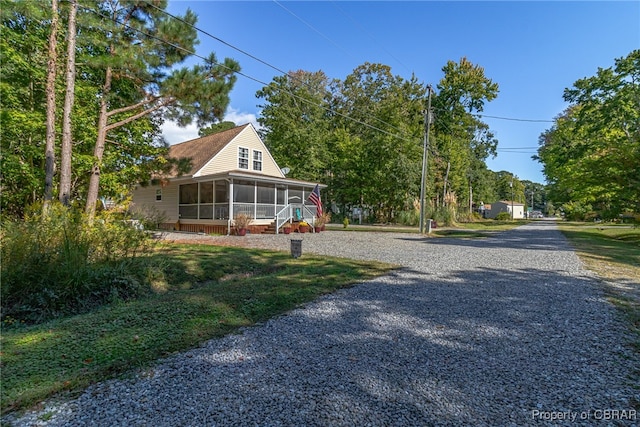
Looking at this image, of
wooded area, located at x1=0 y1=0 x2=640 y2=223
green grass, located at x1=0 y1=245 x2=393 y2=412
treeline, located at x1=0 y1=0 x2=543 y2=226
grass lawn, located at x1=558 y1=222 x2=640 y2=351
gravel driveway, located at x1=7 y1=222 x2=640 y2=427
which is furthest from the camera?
wooded area, located at x1=0 y1=0 x2=640 y2=223

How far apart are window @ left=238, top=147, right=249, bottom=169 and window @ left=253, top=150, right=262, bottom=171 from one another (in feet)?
1.91

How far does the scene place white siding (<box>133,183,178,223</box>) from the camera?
19203 mm

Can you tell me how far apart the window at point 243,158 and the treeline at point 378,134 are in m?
7.81

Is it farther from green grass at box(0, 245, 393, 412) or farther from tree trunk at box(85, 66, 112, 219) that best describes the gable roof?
green grass at box(0, 245, 393, 412)

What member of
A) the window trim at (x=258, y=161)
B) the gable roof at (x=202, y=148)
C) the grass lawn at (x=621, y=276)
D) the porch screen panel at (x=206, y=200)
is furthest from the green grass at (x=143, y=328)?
the window trim at (x=258, y=161)

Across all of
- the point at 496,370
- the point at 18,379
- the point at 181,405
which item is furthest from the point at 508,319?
the point at 18,379

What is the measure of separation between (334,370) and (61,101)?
46.2 ft

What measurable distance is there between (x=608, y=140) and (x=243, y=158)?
20.2m

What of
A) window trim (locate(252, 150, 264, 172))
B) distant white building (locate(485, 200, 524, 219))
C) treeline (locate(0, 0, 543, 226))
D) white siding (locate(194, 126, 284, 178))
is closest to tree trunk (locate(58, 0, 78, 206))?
treeline (locate(0, 0, 543, 226))

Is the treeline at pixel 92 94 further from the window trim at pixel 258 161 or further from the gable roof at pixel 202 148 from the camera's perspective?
the window trim at pixel 258 161

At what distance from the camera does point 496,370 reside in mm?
2730

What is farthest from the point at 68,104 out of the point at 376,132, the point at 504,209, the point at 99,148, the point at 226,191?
the point at 504,209

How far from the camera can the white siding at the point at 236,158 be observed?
18.0m

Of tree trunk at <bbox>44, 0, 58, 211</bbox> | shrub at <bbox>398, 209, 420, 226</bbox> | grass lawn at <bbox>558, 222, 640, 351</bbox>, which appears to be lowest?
grass lawn at <bbox>558, 222, 640, 351</bbox>
